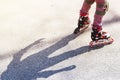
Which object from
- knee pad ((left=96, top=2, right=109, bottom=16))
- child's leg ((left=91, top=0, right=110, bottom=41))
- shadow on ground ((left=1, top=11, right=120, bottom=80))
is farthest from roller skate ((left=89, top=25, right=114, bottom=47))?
knee pad ((left=96, top=2, right=109, bottom=16))

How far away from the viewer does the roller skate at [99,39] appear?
12.5 ft

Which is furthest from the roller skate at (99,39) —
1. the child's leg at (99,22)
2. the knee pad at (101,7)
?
the knee pad at (101,7)

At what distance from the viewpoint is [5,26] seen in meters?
4.41

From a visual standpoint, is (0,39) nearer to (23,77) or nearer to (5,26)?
(5,26)

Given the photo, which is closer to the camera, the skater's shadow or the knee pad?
the skater's shadow

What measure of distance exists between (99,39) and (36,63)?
2.71 feet

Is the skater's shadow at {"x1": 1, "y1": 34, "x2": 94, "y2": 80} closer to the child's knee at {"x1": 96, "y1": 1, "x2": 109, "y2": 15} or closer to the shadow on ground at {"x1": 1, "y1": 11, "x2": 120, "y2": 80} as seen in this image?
the shadow on ground at {"x1": 1, "y1": 11, "x2": 120, "y2": 80}

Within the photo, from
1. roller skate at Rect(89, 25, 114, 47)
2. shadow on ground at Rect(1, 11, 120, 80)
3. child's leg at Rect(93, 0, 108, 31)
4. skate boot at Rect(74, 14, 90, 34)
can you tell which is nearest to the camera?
shadow on ground at Rect(1, 11, 120, 80)

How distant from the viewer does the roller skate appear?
380 cm

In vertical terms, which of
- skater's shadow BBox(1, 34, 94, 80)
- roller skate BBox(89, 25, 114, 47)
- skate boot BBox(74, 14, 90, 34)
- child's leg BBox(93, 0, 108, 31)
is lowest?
skater's shadow BBox(1, 34, 94, 80)

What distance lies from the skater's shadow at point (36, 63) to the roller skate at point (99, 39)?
10 centimetres

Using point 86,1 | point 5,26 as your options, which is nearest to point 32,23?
point 5,26

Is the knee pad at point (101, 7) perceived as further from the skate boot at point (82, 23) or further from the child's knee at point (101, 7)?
the skate boot at point (82, 23)

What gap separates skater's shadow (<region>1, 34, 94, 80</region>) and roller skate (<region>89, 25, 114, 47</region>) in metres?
0.10
